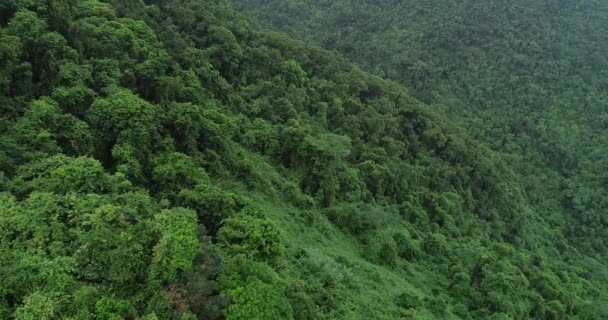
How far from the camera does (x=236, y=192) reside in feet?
68.2

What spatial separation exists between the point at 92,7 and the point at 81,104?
8.37 metres

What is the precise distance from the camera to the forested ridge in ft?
38.7

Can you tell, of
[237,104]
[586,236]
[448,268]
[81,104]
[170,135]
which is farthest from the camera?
[586,236]

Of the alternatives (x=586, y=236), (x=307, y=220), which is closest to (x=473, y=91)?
(x=586, y=236)

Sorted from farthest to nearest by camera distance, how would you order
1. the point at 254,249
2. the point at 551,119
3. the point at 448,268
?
the point at 551,119 → the point at 448,268 → the point at 254,249

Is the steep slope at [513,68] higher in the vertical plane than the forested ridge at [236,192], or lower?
higher

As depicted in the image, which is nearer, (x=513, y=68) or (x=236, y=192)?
(x=236, y=192)

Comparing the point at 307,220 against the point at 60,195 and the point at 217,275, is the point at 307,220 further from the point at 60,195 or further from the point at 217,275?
the point at 60,195

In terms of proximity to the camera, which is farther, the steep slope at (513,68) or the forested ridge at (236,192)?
the steep slope at (513,68)

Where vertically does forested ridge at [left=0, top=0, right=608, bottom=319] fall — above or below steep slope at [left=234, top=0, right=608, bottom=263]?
below

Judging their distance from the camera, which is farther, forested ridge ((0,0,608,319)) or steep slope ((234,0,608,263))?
→ steep slope ((234,0,608,263))

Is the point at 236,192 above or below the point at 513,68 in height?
below

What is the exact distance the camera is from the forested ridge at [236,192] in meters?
11.8

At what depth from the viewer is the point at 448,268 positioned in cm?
2608
